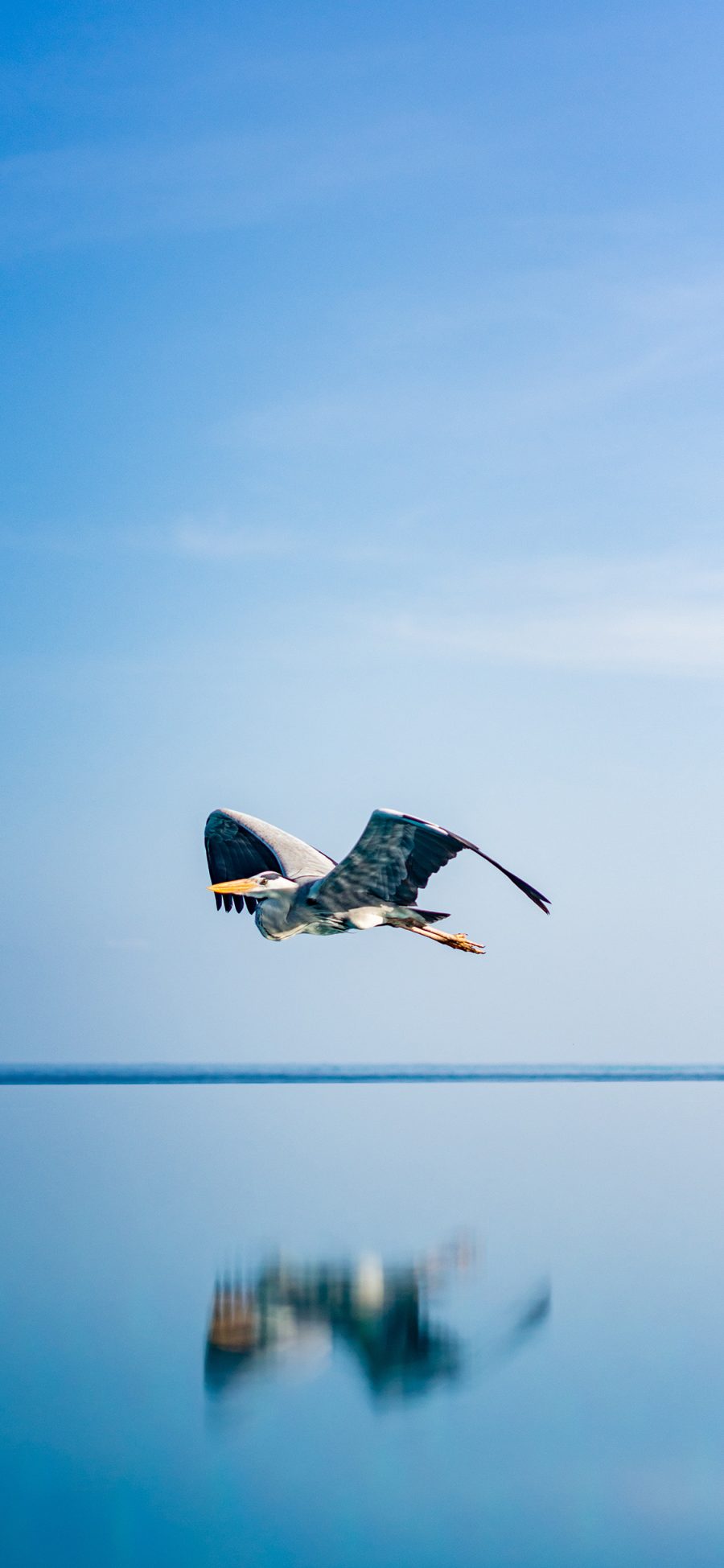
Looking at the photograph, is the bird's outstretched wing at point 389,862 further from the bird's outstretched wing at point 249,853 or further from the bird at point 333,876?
the bird's outstretched wing at point 249,853

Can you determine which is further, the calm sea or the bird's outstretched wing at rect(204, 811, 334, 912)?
the bird's outstretched wing at rect(204, 811, 334, 912)

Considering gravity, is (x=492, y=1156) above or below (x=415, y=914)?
below

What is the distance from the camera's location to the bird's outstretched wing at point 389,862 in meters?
17.0

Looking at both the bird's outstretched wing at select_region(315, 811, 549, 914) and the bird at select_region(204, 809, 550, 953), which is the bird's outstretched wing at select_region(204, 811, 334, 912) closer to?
the bird at select_region(204, 809, 550, 953)

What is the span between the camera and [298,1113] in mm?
59656

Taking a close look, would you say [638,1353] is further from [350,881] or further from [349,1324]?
[350,881]

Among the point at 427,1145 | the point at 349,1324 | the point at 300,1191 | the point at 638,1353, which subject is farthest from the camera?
the point at 427,1145

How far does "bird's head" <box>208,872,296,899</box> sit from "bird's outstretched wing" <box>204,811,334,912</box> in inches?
8.9

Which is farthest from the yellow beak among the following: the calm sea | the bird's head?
the calm sea

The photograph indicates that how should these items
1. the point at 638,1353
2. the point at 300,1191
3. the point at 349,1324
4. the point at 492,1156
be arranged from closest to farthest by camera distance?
the point at 638,1353
the point at 349,1324
the point at 300,1191
the point at 492,1156

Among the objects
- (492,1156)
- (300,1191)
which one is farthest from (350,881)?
(492,1156)

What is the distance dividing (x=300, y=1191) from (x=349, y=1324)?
10.7 metres

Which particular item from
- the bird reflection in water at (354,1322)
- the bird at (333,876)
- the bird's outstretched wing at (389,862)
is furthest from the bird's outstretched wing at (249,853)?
the bird reflection in water at (354,1322)

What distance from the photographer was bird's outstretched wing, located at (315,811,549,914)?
55.7 ft
